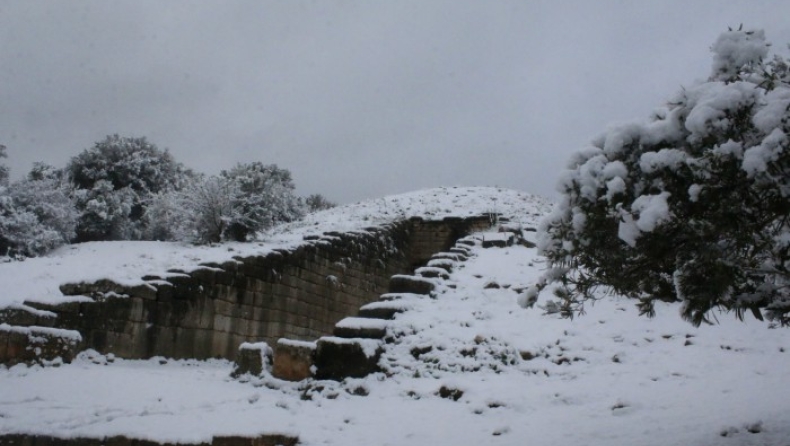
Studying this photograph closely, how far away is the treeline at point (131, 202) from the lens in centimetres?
1163

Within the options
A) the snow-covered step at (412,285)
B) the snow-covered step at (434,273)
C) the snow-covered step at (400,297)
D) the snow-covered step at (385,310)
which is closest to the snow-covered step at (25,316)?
the snow-covered step at (385,310)

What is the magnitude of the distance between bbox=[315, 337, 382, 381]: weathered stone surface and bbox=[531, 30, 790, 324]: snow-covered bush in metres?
3.24

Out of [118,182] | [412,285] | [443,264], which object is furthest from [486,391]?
[118,182]

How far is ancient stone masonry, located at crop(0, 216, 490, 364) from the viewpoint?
6391 millimetres

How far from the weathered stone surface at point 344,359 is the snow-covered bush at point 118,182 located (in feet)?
40.8

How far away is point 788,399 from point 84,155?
774 inches

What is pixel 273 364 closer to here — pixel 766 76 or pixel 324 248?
pixel 324 248

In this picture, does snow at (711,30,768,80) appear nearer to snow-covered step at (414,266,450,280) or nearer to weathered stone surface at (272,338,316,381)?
weathered stone surface at (272,338,316,381)

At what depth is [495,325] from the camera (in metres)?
6.86

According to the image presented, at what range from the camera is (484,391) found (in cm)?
529

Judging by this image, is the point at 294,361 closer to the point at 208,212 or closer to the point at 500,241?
the point at 208,212

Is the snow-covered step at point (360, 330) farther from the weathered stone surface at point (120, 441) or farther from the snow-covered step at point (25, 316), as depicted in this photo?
the snow-covered step at point (25, 316)

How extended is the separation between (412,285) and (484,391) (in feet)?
9.85

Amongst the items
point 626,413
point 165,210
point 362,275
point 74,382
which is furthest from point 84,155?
point 626,413
